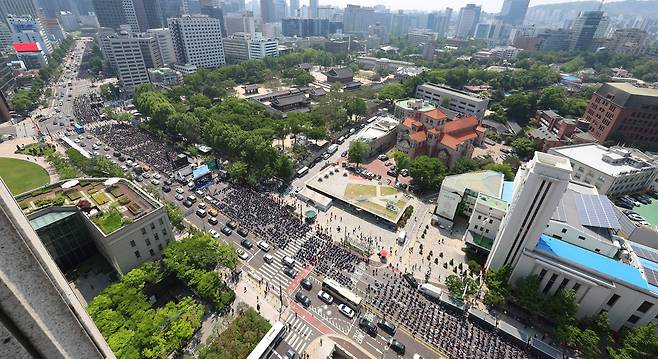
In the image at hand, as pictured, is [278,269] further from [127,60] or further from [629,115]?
[127,60]

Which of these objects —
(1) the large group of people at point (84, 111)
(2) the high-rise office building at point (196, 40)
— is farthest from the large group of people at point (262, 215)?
(2) the high-rise office building at point (196, 40)

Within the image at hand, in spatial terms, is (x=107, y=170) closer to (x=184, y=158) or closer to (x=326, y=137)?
(x=184, y=158)

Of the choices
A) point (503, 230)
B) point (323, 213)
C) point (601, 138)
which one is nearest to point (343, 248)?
point (323, 213)

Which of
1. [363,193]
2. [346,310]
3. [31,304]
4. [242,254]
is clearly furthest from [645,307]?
[31,304]

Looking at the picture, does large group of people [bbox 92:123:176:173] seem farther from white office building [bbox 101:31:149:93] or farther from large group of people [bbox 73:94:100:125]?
white office building [bbox 101:31:149:93]


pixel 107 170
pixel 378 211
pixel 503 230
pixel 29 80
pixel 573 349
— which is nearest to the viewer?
pixel 573 349

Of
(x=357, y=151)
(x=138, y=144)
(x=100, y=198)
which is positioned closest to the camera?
(x=100, y=198)
